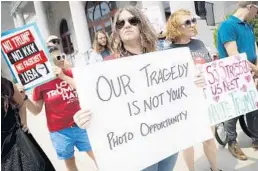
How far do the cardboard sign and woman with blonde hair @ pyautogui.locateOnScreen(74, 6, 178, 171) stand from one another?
47 cm

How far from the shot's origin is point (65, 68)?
2945 millimetres

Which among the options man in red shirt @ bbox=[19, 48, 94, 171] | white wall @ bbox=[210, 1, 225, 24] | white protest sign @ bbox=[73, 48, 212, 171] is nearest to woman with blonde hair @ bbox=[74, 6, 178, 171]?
white protest sign @ bbox=[73, 48, 212, 171]

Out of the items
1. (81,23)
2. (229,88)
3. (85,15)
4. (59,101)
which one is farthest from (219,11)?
(59,101)

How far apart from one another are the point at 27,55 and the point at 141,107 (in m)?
0.82

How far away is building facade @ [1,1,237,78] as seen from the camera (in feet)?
35.4

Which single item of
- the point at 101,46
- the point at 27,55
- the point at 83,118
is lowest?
the point at 101,46

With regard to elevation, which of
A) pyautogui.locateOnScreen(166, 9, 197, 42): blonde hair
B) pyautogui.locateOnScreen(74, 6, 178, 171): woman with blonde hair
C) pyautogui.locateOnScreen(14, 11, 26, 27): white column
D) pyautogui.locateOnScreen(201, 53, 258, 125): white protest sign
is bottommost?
pyautogui.locateOnScreen(14, 11, 26, 27): white column

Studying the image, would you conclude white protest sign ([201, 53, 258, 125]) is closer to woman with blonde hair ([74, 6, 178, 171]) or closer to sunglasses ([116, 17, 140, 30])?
woman with blonde hair ([74, 6, 178, 171])

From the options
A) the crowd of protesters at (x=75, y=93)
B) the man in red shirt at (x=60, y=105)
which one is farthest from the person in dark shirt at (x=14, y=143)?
the man in red shirt at (x=60, y=105)

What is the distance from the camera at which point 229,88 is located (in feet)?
9.69

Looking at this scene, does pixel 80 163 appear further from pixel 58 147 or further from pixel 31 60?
pixel 31 60

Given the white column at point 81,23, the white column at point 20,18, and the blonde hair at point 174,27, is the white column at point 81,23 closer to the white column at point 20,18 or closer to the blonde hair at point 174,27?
the white column at point 20,18

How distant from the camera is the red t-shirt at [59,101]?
2.88m

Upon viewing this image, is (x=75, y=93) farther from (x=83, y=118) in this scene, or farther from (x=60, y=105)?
(x=83, y=118)
